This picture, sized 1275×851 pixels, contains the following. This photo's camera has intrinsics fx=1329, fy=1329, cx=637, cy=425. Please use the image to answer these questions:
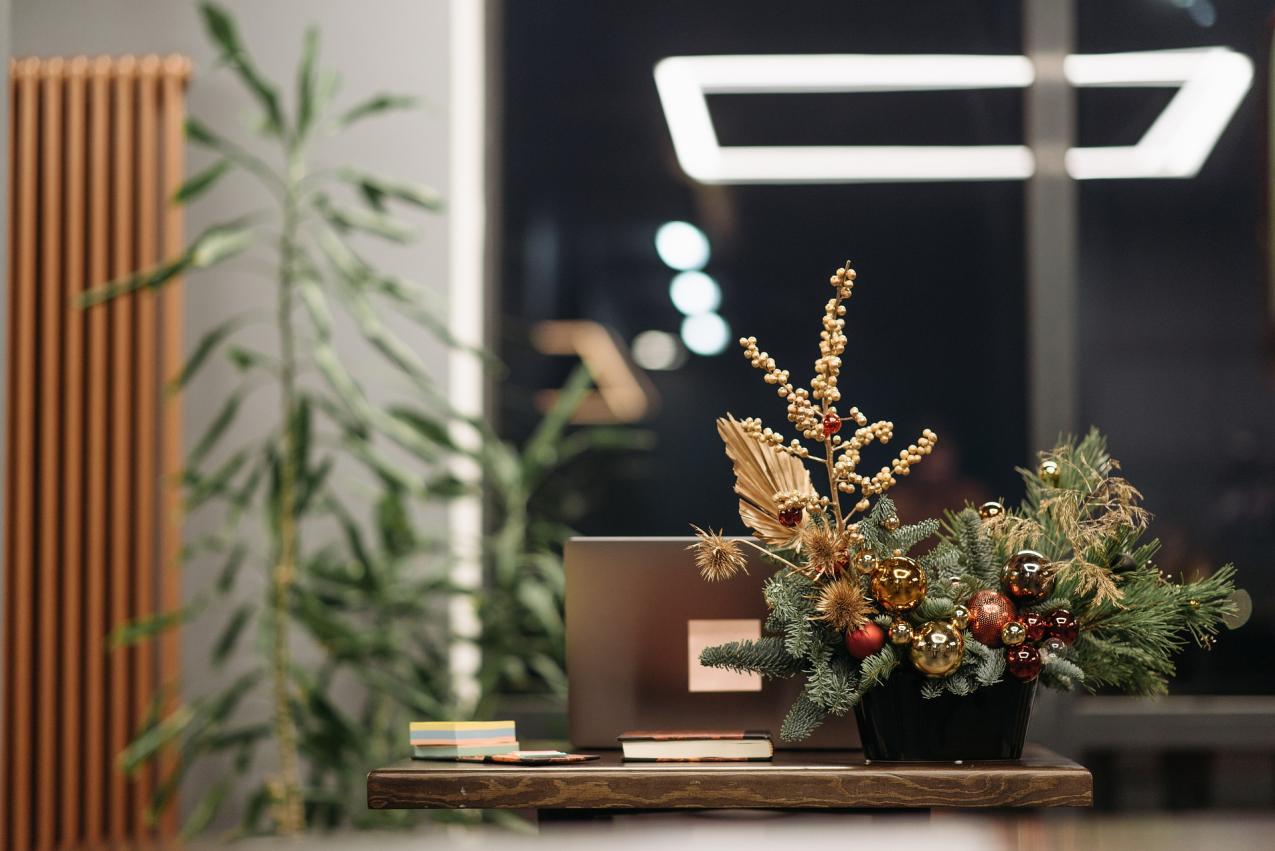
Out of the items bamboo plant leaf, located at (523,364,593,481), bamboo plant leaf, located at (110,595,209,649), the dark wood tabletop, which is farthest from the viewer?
bamboo plant leaf, located at (523,364,593,481)

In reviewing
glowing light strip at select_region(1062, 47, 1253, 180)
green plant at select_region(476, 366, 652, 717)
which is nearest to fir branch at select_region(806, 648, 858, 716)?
green plant at select_region(476, 366, 652, 717)

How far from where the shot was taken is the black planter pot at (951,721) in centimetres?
150

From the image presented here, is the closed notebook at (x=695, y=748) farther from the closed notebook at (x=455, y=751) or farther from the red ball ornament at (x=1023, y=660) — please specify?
the red ball ornament at (x=1023, y=660)

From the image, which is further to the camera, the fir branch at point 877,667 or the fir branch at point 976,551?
the fir branch at point 976,551

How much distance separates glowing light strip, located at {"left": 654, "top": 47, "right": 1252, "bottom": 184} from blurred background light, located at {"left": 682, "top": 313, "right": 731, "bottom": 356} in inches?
15.5

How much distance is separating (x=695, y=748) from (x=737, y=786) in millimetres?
110

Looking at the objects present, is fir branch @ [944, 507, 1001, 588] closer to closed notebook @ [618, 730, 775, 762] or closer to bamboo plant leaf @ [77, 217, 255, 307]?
closed notebook @ [618, 730, 775, 762]

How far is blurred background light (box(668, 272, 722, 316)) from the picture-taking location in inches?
146

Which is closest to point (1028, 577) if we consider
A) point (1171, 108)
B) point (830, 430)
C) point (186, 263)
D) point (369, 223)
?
point (830, 430)

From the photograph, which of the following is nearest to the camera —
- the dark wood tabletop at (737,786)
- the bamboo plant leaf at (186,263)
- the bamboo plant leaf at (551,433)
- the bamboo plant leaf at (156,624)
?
the dark wood tabletop at (737,786)

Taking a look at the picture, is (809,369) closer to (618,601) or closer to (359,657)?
(359,657)

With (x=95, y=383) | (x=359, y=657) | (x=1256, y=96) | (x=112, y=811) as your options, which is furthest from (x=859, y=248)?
(x=112, y=811)

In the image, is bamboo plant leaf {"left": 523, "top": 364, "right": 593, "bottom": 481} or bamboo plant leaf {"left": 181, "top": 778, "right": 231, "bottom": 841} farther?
bamboo plant leaf {"left": 523, "top": 364, "right": 593, "bottom": 481}

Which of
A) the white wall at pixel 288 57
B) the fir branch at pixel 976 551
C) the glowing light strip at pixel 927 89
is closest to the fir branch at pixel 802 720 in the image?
the fir branch at pixel 976 551
